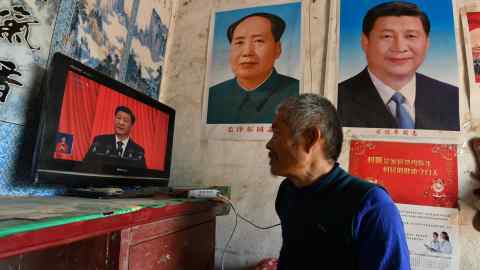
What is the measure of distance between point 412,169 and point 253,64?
3.08 feet

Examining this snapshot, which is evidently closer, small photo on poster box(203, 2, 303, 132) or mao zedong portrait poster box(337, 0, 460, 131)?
mao zedong portrait poster box(337, 0, 460, 131)

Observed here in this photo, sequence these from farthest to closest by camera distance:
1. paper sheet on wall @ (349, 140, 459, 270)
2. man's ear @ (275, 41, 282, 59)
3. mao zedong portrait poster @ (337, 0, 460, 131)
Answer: man's ear @ (275, 41, 282, 59) → mao zedong portrait poster @ (337, 0, 460, 131) → paper sheet on wall @ (349, 140, 459, 270)

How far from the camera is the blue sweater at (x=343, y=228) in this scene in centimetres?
69

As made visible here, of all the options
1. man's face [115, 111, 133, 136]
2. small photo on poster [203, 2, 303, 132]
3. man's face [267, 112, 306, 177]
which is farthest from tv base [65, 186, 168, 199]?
small photo on poster [203, 2, 303, 132]

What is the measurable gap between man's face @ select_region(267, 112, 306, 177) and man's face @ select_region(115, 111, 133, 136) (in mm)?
573

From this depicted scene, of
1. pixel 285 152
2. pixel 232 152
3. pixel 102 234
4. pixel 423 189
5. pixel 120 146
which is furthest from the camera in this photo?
pixel 232 152

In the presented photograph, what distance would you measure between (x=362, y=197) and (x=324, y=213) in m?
0.11

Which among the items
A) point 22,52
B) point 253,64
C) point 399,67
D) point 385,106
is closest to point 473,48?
point 399,67

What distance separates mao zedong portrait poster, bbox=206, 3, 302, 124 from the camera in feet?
5.18

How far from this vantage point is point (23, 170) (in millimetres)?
896

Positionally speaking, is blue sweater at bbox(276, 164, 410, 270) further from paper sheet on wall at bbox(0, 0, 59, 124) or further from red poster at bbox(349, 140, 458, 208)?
paper sheet on wall at bbox(0, 0, 59, 124)

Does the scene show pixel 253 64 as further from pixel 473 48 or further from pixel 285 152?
pixel 473 48

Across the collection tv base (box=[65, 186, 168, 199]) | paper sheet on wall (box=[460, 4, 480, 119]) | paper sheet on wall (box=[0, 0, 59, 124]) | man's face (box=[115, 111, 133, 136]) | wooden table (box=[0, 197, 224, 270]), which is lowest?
wooden table (box=[0, 197, 224, 270])

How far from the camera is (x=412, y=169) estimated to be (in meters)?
1.33
